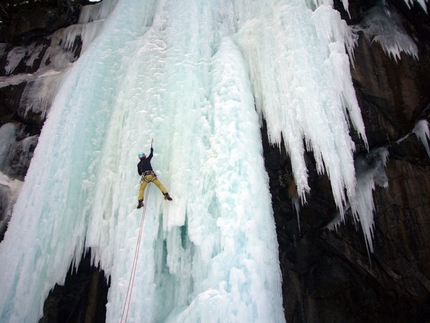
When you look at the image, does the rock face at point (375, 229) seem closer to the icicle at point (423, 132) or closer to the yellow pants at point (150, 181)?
the icicle at point (423, 132)

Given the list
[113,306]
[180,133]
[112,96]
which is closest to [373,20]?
[180,133]

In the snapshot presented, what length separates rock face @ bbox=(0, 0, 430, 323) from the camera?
4367 mm

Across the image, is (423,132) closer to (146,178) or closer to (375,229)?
(375,229)

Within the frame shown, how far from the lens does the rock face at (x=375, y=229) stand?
4367 millimetres

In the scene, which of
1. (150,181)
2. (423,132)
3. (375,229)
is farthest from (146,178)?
(423,132)

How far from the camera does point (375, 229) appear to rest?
4.48 metres

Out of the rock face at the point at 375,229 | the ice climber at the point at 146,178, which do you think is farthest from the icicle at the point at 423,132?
the ice climber at the point at 146,178

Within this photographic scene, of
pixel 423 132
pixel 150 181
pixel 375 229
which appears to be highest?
pixel 423 132

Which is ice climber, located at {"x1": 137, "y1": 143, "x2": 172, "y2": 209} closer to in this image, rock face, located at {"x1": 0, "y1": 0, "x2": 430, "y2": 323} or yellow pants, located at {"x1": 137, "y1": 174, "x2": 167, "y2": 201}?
yellow pants, located at {"x1": 137, "y1": 174, "x2": 167, "y2": 201}

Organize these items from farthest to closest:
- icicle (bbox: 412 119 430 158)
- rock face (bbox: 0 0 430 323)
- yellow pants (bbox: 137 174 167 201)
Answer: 1. icicle (bbox: 412 119 430 158)
2. rock face (bbox: 0 0 430 323)
3. yellow pants (bbox: 137 174 167 201)

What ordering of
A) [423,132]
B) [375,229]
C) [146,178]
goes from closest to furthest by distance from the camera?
[146,178] < [375,229] < [423,132]

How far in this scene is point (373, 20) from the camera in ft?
17.1

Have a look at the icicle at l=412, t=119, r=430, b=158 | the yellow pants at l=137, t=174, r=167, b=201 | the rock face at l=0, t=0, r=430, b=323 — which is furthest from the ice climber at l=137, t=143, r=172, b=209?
the icicle at l=412, t=119, r=430, b=158

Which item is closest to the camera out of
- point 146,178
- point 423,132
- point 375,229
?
point 146,178
